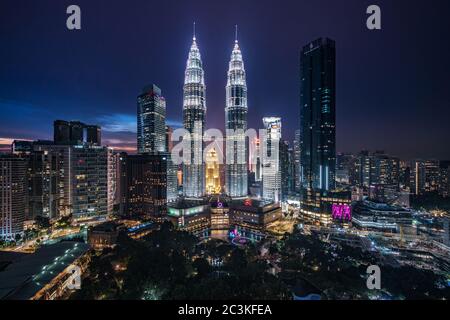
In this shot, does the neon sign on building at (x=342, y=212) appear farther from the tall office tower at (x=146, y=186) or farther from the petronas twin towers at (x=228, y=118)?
the tall office tower at (x=146, y=186)

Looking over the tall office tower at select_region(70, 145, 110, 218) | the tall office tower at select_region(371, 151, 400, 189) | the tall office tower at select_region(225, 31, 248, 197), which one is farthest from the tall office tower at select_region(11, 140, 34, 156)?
the tall office tower at select_region(371, 151, 400, 189)

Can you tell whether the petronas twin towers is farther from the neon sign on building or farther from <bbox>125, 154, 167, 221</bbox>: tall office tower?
the neon sign on building

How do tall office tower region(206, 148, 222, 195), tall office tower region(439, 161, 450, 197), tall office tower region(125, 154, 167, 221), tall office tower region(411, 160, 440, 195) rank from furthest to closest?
tall office tower region(206, 148, 222, 195), tall office tower region(411, 160, 440, 195), tall office tower region(439, 161, 450, 197), tall office tower region(125, 154, 167, 221)

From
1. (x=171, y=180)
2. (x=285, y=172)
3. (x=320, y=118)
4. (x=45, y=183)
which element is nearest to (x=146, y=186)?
(x=45, y=183)

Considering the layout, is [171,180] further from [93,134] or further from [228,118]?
[228,118]
